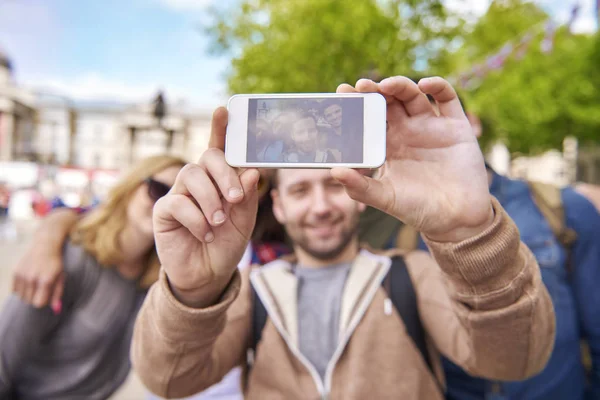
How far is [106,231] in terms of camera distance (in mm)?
2660

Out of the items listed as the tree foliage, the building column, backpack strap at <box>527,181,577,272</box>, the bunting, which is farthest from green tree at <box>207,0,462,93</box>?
the building column

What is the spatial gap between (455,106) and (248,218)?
0.73 metres

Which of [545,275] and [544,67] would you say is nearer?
[545,275]

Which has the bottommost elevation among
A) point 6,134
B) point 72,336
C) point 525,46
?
point 72,336

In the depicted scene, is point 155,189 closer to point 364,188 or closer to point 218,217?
point 218,217

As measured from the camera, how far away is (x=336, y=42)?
1218cm

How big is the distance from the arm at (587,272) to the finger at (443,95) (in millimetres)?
1506

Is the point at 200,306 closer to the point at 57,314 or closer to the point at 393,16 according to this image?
the point at 57,314

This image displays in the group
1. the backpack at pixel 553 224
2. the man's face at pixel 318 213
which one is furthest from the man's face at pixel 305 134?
the backpack at pixel 553 224

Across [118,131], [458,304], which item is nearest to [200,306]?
[458,304]

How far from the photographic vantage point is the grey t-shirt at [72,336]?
2.39 m

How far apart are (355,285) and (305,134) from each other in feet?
2.82

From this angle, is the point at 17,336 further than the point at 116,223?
No

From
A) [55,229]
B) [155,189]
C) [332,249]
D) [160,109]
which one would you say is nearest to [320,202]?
[332,249]
